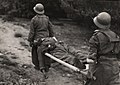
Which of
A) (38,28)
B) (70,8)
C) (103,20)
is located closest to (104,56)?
(103,20)

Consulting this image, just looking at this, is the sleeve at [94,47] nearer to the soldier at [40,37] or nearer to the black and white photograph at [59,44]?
the black and white photograph at [59,44]

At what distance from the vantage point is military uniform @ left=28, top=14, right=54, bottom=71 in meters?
7.69

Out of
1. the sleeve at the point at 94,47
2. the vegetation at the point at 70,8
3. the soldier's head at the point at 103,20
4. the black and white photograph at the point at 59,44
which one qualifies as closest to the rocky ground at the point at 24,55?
the black and white photograph at the point at 59,44

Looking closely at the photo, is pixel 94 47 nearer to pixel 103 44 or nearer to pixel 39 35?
pixel 103 44

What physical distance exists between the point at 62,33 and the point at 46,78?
6.84 meters

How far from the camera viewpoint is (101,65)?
4992 millimetres

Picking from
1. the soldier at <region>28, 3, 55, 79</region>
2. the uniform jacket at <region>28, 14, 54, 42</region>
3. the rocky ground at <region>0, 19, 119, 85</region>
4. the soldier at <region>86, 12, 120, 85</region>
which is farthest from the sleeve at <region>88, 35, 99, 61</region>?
the uniform jacket at <region>28, 14, 54, 42</region>

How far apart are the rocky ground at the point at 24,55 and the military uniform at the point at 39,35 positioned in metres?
0.44

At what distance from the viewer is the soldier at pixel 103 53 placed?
4852mm

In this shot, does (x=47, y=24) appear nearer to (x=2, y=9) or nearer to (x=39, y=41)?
(x=39, y=41)

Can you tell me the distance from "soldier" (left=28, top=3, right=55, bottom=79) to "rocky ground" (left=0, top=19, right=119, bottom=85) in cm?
43

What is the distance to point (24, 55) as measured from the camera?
10.2m

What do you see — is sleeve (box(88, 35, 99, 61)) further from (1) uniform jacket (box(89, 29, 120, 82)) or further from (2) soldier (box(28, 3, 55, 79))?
(2) soldier (box(28, 3, 55, 79))

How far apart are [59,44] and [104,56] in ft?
10.7
